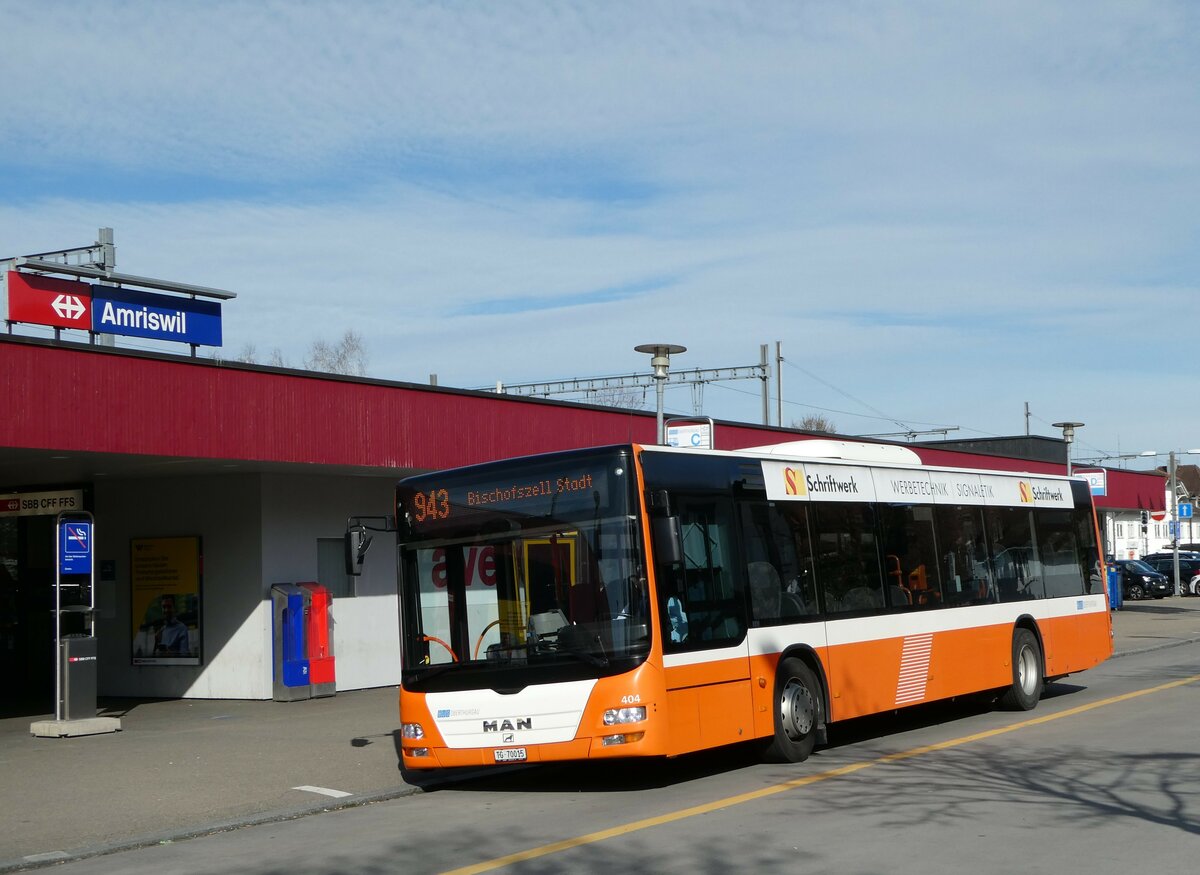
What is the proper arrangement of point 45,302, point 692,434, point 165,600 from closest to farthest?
1. point 45,302
2. point 165,600
3. point 692,434

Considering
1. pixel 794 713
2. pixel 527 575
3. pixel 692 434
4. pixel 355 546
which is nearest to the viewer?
pixel 527 575

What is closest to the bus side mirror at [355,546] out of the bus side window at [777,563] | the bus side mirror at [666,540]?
the bus side mirror at [666,540]

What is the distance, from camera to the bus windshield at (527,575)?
10703 mm

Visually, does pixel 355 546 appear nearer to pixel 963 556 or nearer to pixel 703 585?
pixel 703 585

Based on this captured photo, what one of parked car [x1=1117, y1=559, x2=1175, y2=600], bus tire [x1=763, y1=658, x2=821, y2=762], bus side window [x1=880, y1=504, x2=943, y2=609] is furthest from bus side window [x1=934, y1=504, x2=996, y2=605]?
parked car [x1=1117, y1=559, x2=1175, y2=600]

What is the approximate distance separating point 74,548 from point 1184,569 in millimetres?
52160

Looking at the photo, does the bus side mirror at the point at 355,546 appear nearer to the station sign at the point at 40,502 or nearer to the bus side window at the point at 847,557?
the bus side window at the point at 847,557

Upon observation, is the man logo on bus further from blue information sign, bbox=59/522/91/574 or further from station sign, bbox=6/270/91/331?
station sign, bbox=6/270/91/331

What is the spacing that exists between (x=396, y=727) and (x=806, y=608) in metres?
5.84

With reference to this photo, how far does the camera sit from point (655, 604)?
10.7 meters

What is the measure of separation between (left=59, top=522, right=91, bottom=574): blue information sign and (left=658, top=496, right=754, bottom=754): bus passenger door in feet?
28.3

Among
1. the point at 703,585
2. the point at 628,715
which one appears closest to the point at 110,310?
the point at 703,585

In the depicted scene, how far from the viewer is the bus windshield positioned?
10.7m

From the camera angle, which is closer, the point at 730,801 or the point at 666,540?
the point at 730,801
